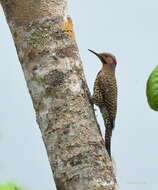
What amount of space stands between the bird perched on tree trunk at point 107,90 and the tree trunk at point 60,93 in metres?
2.20

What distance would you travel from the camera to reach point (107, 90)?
18.4ft

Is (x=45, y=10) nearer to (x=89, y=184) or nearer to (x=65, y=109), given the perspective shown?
(x=65, y=109)

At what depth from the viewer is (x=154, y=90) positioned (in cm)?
125

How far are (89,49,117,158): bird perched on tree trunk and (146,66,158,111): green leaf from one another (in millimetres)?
3523

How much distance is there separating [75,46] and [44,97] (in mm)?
501

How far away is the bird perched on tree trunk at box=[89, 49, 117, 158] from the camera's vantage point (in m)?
5.17

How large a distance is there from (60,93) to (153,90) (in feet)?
4.21

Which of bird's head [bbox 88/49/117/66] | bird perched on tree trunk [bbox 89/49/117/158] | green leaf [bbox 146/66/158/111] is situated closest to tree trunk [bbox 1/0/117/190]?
green leaf [bbox 146/66/158/111]

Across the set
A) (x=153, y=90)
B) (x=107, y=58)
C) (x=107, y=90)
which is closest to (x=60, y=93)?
(x=153, y=90)

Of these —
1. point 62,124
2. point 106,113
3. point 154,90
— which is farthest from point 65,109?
point 106,113

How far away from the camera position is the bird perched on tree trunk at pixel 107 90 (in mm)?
5172

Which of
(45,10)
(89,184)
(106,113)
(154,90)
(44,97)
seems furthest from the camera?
(106,113)

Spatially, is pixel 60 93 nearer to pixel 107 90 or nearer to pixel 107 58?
pixel 107 90

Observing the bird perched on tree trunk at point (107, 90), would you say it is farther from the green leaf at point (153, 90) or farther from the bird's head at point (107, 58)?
the green leaf at point (153, 90)
